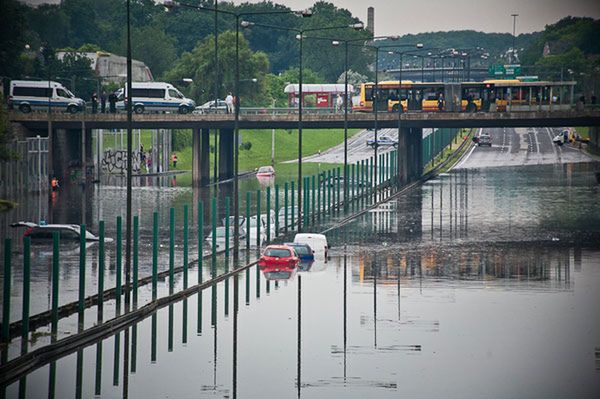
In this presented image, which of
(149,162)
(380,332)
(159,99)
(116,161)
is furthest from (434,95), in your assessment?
(380,332)

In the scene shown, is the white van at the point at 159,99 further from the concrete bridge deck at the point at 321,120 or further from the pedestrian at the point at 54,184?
the pedestrian at the point at 54,184

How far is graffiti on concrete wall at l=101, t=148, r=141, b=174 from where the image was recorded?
15950cm

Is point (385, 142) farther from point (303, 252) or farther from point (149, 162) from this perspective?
point (303, 252)

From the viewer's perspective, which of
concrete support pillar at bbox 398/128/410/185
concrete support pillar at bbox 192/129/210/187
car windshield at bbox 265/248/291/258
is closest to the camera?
car windshield at bbox 265/248/291/258

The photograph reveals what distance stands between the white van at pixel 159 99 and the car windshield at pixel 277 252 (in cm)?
7564

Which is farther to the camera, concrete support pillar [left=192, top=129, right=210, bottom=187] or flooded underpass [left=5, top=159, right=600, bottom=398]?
concrete support pillar [left=192, top=129, right=210, bottom=187]

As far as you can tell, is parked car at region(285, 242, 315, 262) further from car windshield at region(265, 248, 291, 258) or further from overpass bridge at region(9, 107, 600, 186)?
overpass bridge at region(9, 107, 600, 186)

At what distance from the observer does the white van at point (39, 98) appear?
5527 inches

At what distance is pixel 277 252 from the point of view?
74125 millimetres

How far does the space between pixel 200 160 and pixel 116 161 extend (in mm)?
18028

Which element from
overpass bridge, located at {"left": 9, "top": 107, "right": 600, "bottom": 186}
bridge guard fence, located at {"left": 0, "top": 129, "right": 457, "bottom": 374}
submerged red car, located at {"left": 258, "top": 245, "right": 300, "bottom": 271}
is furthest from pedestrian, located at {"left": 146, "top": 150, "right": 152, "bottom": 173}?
submerged red car, located at {"left": 258, "top": 245, "right": 300, "bottom": 271}

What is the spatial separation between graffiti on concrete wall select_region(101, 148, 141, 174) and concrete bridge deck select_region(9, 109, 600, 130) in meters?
23.2

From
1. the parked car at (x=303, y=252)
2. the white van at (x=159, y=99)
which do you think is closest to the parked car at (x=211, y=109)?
the white van at (x=159, y=99)

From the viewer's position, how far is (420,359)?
4656 centimetres
